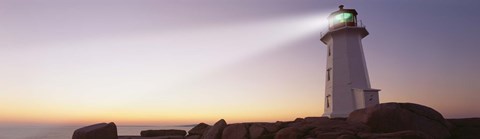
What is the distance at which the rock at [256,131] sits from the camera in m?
11.8

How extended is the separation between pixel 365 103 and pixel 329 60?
497 cm

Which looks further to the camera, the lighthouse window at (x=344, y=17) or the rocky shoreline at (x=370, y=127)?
the lighthouse window at (x=344, y=17)

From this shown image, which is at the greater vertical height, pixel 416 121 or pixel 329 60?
pixel 329 60

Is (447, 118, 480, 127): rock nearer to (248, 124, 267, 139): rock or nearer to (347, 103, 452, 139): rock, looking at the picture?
(347, 103, 452, 139): rock

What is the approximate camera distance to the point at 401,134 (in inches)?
388

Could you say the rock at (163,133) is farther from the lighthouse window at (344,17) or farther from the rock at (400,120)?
the lighthouse window at (344,17)

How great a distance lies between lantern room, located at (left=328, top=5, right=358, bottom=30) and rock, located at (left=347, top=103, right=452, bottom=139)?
536 inches

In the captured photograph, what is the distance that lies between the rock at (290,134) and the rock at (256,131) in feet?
2.18

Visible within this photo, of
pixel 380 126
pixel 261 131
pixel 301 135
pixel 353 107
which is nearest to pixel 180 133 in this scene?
pixel 261 131

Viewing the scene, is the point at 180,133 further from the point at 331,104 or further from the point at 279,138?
the point at 331,104

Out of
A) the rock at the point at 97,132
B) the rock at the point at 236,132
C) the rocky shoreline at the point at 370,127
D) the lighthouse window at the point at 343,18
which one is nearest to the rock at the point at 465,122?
the rocky shoreline at the point at 370,127

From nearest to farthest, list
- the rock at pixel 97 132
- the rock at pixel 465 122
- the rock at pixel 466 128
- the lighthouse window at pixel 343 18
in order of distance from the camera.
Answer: the rock at pixel 466 128 → the rock at pixel 465 122 → the rock at pixel 97 132 → the lighthouse window at pixel 343 18

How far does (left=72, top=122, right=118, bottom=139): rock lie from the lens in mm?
13876

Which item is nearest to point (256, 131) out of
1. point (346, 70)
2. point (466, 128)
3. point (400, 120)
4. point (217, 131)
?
point (217, 131)
